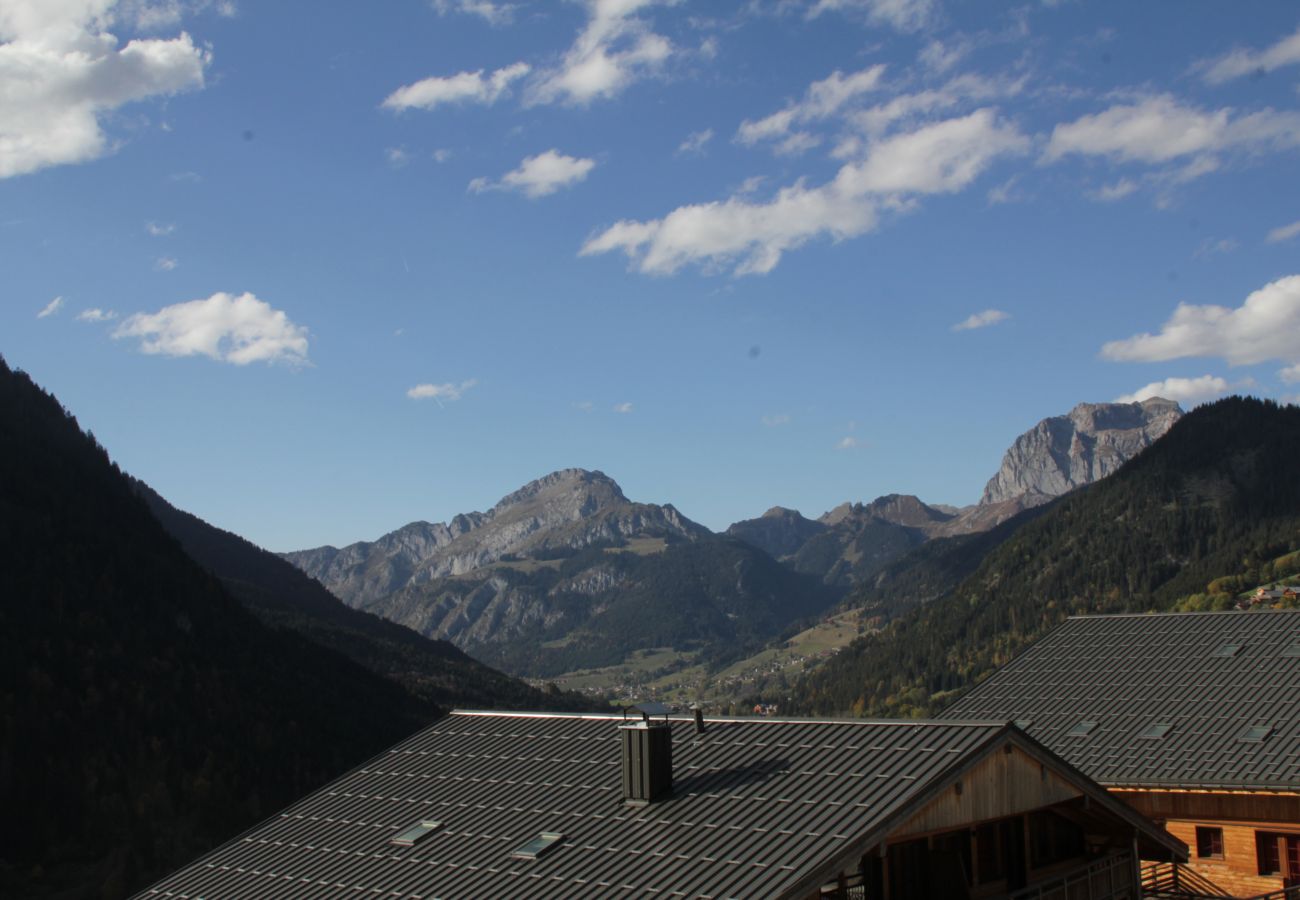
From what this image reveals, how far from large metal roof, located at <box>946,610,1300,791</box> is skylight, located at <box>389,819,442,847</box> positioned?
59.4ft

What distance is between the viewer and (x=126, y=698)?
140 meters

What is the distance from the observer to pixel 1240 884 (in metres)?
30.1

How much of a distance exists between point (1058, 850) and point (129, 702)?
136 m

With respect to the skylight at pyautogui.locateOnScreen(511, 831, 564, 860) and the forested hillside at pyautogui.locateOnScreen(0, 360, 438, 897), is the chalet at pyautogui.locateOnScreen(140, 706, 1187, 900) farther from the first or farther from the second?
the forested hillside at pyautogui.locateOnScreen(0, 360, 438, 897)

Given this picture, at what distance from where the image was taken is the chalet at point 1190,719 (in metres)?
29.8

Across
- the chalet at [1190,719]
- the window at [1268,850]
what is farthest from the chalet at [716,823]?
the window at [1268,850]

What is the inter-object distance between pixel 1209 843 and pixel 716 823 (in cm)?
1723

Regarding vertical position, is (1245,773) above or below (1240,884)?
above

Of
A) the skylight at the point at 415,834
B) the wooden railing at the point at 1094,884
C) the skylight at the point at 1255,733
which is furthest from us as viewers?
the skylight at the point at 1255,733

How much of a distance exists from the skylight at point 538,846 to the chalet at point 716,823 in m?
0.06

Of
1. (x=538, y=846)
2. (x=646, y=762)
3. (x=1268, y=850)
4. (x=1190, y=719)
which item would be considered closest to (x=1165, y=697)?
(x=1190, y=719)

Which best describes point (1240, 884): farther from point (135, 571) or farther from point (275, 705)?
point (135, 571)

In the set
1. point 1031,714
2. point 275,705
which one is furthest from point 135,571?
point 1031,714

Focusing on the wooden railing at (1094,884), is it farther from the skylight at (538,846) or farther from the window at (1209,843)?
the skylight at (538,846)
